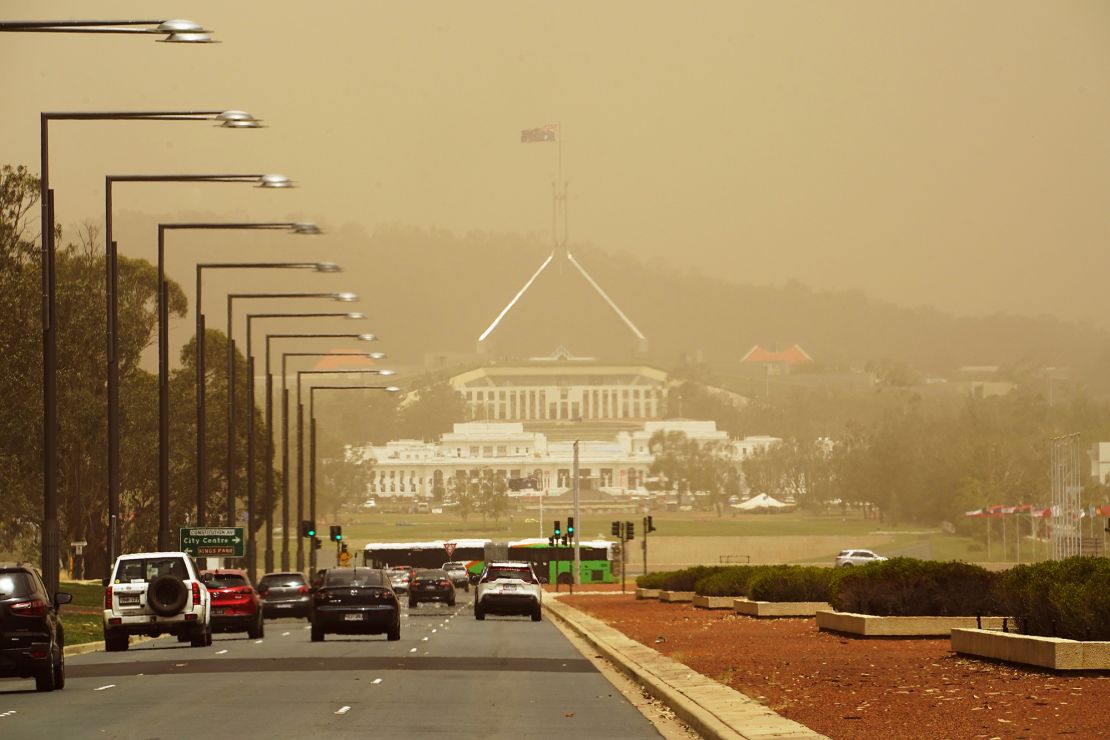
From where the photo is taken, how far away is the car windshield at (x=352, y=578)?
48.0m

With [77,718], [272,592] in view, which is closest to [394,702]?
[77,718]

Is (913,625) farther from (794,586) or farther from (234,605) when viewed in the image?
(234,605)

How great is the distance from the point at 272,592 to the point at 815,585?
777 inches

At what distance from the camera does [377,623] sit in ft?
156

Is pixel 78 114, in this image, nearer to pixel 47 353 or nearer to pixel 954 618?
pixel 47 353

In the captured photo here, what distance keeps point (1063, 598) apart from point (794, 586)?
88.1 ft

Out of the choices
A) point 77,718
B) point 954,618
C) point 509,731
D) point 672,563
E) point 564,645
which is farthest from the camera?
point 672,563

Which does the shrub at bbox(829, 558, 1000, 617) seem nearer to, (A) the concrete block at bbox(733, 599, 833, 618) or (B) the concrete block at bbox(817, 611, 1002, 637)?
(B) the concrete block at bbox(817, 611, 1002, 637)

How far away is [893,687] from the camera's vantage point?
25703 mm

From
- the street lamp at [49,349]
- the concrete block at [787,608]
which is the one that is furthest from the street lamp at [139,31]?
the concrete block at [787,608]

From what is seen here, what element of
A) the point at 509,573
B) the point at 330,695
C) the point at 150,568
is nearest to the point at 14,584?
the point at 330,695

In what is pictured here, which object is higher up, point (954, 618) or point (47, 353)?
point (47, 353)

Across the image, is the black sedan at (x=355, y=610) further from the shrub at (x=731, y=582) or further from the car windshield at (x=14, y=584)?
the car windshield at (x=14, y=584)

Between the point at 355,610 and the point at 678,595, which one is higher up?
the point at 355,610
